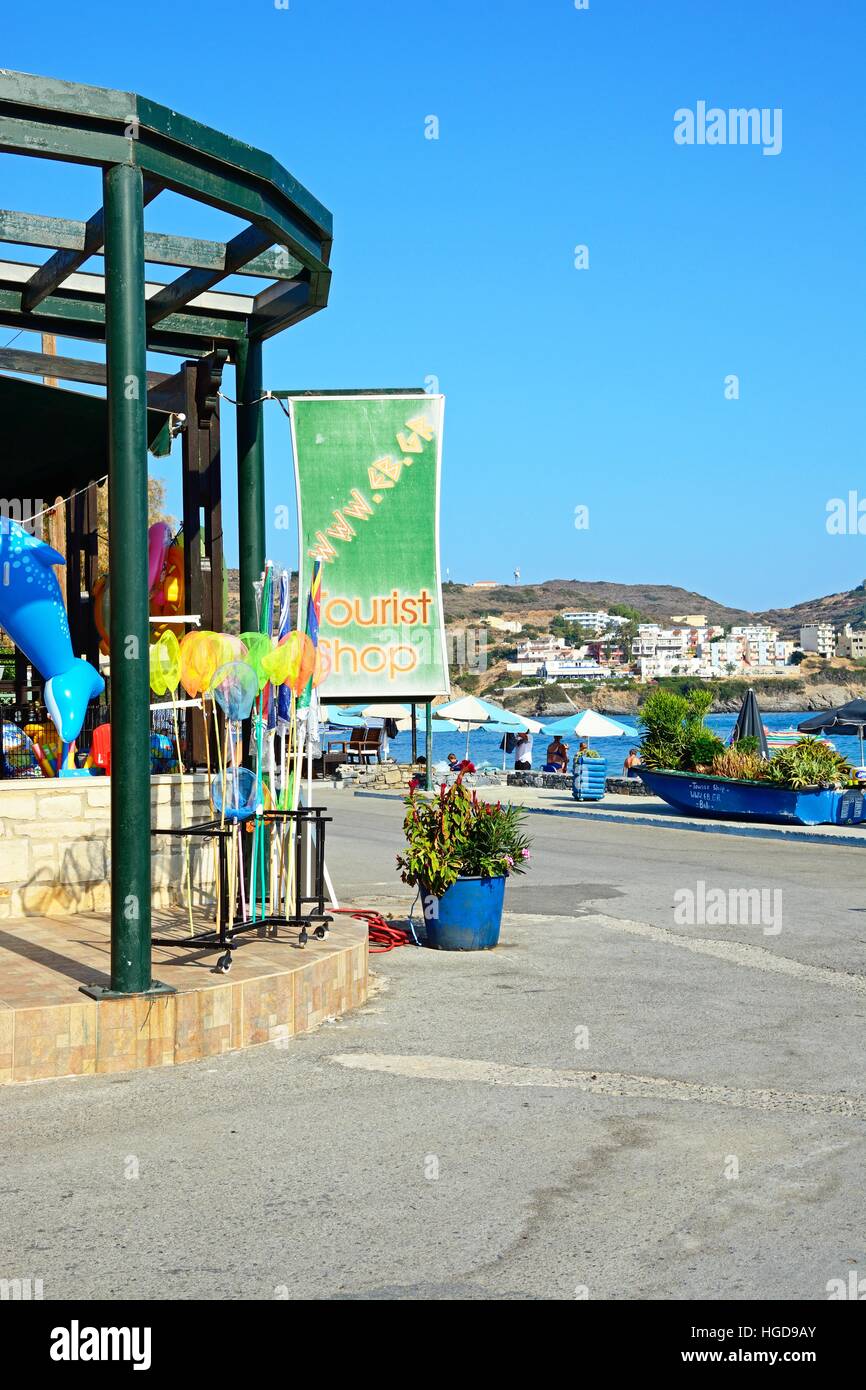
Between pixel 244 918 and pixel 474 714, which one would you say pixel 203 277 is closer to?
pixel 244 918

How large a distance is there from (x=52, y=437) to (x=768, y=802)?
1480 centimetres

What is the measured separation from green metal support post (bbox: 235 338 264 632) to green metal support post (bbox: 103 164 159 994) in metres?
3.55

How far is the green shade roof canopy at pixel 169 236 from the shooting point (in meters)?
7.07

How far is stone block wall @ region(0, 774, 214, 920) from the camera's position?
9.55 meters

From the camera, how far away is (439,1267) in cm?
441

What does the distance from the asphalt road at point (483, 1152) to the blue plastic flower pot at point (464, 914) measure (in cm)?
74

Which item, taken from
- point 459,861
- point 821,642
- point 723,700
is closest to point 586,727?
point 459,861

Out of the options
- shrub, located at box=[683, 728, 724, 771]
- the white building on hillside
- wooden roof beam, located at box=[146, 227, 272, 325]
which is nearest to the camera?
wooden roof beam, located at box=[146, 227, 272, 325]

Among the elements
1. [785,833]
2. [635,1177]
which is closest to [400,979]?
[635,1177]

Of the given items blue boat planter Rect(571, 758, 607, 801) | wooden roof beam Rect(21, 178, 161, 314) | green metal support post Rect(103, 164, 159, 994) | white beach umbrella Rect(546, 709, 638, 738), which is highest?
wooden roof beam Rect(21, 178, 161, 314)

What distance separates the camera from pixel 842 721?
3123 centimetres

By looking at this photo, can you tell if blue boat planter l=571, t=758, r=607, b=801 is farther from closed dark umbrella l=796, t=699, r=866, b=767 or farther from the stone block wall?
the stone block wall

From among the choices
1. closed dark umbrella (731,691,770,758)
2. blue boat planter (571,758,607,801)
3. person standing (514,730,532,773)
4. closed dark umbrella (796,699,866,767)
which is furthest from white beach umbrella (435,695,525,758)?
closed dark umbrella (731,691,770,758)

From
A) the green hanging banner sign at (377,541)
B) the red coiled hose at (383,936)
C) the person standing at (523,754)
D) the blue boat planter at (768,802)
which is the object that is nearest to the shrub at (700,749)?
the blue boat planter at (768,802)
